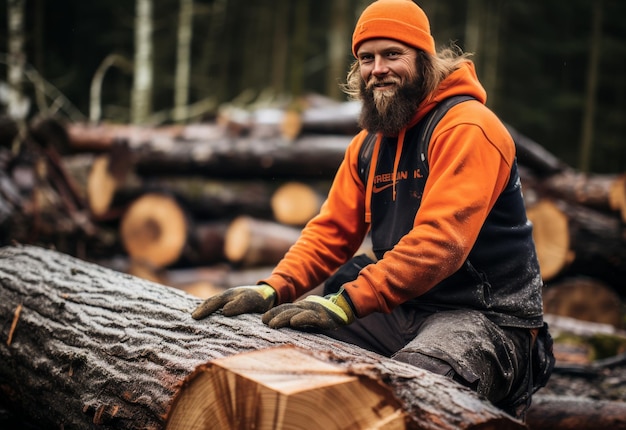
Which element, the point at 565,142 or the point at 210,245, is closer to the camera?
the point at 210,245

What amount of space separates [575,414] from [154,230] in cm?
475

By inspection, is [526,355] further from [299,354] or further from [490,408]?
[299,354]

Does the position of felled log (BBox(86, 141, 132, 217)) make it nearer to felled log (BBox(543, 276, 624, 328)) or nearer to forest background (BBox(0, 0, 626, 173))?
felled log (BBox(543, 276, 624, 328))

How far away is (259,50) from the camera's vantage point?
20.3m

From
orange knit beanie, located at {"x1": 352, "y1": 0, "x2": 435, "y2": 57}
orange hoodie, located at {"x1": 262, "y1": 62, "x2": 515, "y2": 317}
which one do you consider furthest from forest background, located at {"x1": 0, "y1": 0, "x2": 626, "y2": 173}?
orange hoodie, located at {"x1": 262, "y1": 62, "x2": 515, "y2": 317}

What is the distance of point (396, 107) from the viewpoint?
2596mm

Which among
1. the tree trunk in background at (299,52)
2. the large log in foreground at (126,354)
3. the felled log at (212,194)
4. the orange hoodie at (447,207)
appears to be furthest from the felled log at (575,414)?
the tree trunk in background at (299,52)

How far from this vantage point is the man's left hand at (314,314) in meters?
2.15

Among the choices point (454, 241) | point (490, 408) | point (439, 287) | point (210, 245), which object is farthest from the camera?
point (210, 245)

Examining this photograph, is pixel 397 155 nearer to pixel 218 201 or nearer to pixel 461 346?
pixel 461 346

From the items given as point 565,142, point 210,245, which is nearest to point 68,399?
point 210,245

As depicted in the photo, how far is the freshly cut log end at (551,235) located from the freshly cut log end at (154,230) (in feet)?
12.6

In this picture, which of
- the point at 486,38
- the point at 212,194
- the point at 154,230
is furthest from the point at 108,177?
the point at 486,38

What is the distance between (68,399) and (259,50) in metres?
19.2
